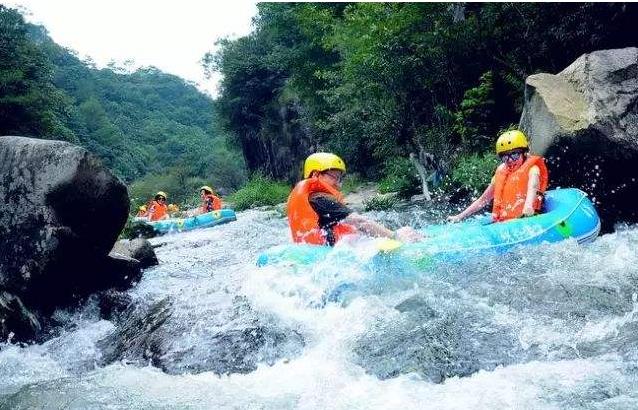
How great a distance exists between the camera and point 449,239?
4.85 meters

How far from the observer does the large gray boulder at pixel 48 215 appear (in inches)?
201

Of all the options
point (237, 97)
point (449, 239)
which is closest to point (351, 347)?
point (449, 239)

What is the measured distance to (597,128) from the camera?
660 centimetres

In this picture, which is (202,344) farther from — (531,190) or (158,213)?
(158,213)

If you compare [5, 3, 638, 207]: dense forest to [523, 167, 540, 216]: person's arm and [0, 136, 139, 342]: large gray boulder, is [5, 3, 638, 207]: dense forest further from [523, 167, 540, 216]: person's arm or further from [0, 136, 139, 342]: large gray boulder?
[0, 136, 139, 342]: large gray boulder

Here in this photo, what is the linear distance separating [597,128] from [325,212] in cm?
404

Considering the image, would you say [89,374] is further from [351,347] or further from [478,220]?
[478,220]

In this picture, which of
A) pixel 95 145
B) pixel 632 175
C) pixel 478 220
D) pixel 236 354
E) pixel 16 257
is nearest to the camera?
pixel 236 354

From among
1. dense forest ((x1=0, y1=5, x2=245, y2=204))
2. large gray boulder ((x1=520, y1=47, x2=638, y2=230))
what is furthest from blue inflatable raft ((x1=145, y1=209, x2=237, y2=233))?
large gray boulder ((x1=520, y1=47, x2=638, y2=230))

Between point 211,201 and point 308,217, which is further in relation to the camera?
point 211,201

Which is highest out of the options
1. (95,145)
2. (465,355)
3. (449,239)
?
(95,145)

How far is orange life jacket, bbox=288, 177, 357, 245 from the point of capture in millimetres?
5051

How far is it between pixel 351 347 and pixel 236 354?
2.97 ft

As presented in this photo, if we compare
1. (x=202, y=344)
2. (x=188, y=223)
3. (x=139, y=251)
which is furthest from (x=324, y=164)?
(x=188, y=223)
